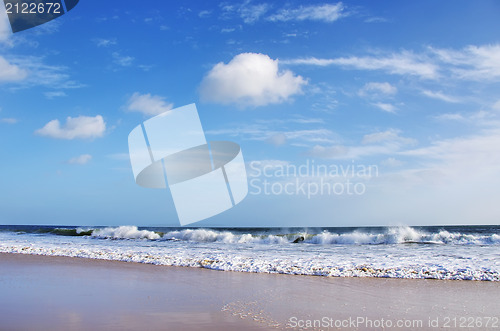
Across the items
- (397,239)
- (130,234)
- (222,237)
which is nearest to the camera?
(397,239)

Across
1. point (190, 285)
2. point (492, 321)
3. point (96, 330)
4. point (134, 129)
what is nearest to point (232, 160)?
point (134, 129)

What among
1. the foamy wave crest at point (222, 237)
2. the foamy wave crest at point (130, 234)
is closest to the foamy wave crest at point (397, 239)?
the foamy wave crest at point (222, 237)

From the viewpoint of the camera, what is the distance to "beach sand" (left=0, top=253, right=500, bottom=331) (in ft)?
15.3

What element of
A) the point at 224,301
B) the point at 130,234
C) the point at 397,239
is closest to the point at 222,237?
the point at 130,234

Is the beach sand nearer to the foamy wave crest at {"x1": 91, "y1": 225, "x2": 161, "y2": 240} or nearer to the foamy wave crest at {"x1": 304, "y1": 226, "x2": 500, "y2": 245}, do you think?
the foamy wave crest at {"x1": 304, "y1": 226, "x2": 500, "y2": 245}

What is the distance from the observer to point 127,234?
2836 centimetres

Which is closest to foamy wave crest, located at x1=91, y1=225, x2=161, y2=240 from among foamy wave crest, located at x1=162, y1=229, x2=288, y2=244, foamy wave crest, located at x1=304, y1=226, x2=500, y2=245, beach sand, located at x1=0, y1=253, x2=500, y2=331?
foamy wave crest, located at x1=162, y1=229, x2=288, y2=244

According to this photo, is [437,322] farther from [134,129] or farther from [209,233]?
[209,233]

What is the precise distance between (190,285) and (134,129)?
3522 mm

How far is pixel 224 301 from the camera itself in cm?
582

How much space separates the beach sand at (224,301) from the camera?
4.66 metres

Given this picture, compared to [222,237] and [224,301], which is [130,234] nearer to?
[222,237]

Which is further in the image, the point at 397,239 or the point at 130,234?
the point at 130,234

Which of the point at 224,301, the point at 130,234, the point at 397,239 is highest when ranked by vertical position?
the point at 224,301
